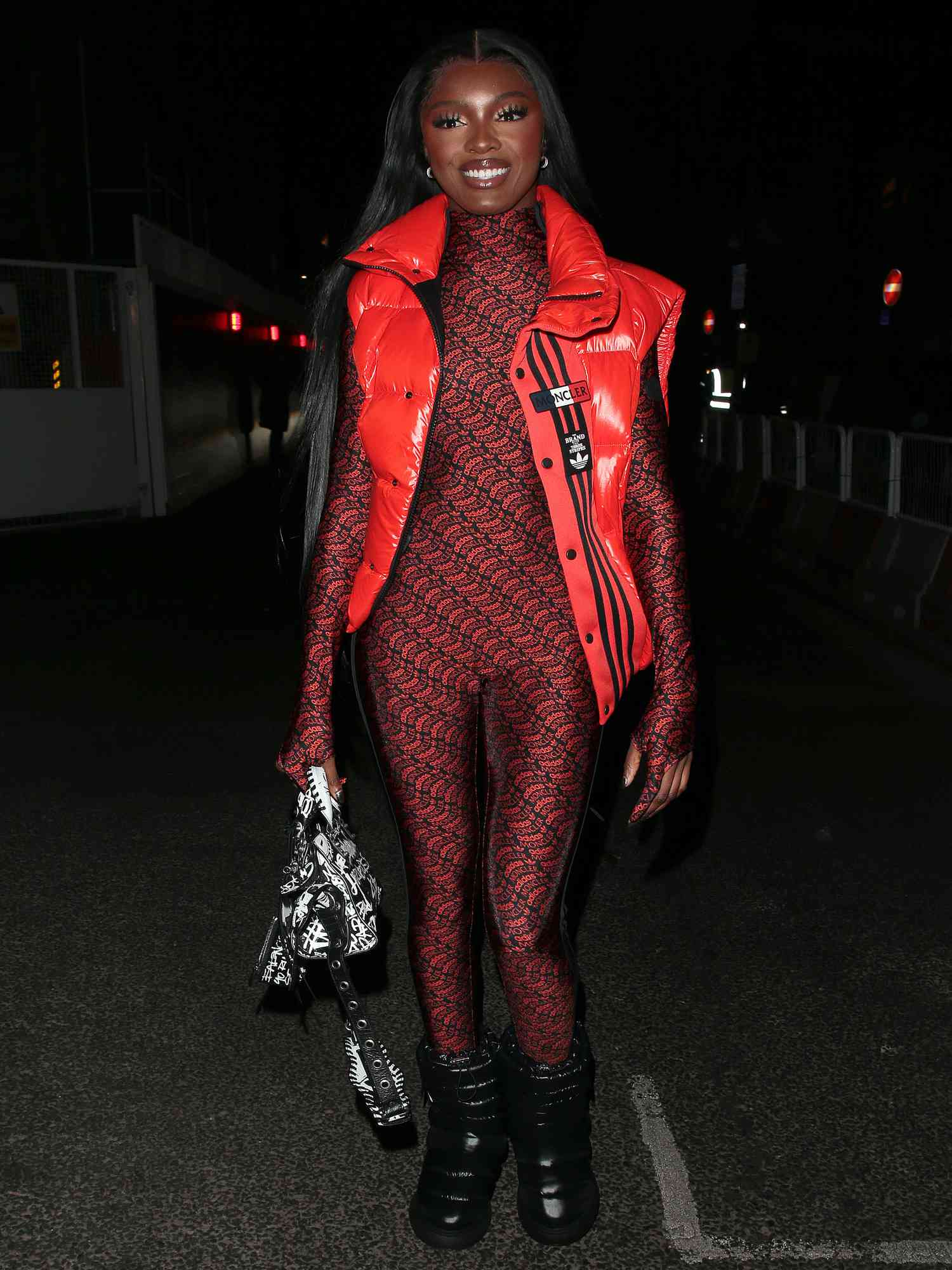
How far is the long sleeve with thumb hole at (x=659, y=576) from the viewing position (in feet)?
7.55

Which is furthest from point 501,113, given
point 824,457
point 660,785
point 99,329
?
point 99,329

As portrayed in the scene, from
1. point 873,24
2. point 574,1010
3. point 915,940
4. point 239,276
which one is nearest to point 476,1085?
point 574,1010

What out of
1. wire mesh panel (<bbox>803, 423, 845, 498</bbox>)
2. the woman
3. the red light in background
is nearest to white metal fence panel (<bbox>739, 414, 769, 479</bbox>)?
wire mesh panel (<bbox>803, 423, 845, 498</bbox>)

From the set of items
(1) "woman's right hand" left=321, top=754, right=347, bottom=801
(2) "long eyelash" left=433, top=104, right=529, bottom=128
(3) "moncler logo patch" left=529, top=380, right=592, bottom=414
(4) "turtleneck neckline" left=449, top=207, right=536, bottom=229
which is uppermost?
(2) "long eyelash" left=433, top=104, right=529, bottom=128

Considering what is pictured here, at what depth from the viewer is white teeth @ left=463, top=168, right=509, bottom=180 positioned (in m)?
2.29

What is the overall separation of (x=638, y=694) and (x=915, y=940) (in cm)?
271

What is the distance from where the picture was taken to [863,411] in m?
22.6

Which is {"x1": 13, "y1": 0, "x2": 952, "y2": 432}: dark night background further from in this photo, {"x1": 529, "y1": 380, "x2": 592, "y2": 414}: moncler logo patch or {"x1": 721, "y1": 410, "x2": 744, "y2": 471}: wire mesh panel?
{"x1": 529, "y1": 380, "x2": 592, "y2": 414}: moncler logo patch

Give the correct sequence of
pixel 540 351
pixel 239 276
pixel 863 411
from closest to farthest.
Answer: pixel 540 351 < pixel 863 411 < pixel 239 276

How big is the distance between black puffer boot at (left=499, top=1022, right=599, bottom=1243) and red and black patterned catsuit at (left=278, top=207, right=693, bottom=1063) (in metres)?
0.10

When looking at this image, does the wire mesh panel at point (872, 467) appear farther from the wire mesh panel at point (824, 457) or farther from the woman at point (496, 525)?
the woman at point (496, 525)

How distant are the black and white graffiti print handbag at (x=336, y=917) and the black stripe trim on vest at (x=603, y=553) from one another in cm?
62

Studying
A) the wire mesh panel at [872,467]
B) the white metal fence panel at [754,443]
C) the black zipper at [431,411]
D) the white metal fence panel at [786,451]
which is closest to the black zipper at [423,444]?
the black zipper at [431,411]

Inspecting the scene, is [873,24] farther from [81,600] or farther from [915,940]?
[915,940]
